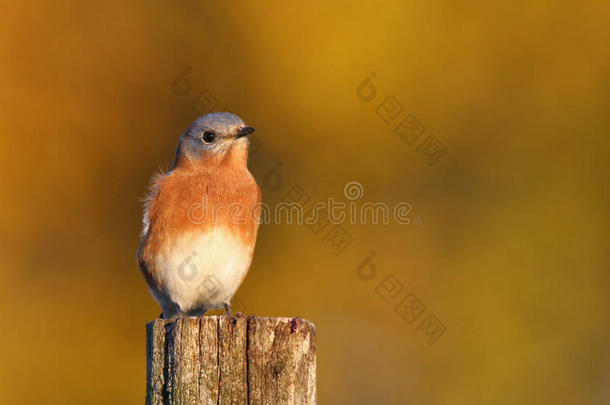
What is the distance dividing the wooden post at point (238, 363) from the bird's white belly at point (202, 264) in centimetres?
198

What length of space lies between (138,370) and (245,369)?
6.05 m

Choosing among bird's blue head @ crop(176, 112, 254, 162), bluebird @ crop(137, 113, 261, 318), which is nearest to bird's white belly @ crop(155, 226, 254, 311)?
bluebird @ crop(137, 113, 261, 318)

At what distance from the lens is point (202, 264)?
620 centimetres

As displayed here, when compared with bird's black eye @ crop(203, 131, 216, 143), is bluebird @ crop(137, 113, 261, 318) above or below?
below

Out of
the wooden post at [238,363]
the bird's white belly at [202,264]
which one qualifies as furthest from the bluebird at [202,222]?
the wooden post at [238,363]

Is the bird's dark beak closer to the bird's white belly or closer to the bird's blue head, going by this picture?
the bird's blue head

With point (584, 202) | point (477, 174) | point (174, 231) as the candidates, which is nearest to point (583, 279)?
point (584, 202)

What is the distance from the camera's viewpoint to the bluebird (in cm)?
617

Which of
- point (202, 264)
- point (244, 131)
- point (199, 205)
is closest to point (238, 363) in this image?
point (202, 264)

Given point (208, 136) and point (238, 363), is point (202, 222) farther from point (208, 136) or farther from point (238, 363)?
point (238, 363)

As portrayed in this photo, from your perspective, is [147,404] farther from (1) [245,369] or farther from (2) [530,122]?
(2) [530,122]

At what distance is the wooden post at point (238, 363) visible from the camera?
13.1ft

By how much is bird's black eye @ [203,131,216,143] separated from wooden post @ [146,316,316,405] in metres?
2.77

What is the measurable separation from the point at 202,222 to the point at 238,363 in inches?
89.3
